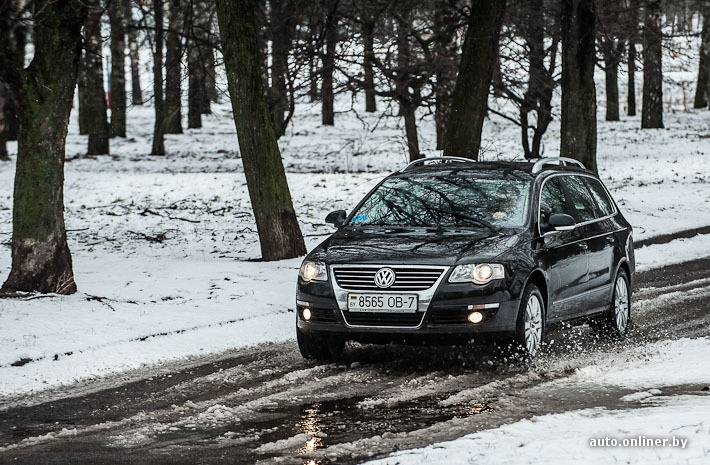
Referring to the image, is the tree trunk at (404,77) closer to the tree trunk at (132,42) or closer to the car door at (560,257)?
the tree trunk at (132,42)

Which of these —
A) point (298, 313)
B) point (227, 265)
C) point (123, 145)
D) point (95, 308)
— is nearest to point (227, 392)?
point (298, 313)

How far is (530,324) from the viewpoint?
8414 millimetres

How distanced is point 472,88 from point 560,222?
7.08 m

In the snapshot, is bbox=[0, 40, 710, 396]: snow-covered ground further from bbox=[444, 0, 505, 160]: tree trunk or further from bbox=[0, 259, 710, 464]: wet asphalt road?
bbox=[444, 0, 505, 160]: tree trunk

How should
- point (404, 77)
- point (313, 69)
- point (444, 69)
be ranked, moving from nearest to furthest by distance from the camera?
point (313, 69)
point (444, 69)
point (404, 77)

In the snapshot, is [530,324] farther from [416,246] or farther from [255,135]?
[255,135]

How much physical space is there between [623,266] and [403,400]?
4.19m

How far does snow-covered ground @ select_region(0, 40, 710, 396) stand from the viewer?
9781mm

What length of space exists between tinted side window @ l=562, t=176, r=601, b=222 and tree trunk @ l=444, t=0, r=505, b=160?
17.5 ft

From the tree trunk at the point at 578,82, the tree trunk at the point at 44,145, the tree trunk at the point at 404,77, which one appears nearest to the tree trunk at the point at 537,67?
the tree trunk at the point at 404,77

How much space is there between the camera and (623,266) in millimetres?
10477

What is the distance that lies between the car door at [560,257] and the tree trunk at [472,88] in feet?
19.8

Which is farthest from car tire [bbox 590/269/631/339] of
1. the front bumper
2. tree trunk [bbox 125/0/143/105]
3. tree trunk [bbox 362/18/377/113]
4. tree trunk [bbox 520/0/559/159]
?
tree trunk [bbox 520/0/559/159]

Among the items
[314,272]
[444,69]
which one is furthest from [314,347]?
[444,69]
